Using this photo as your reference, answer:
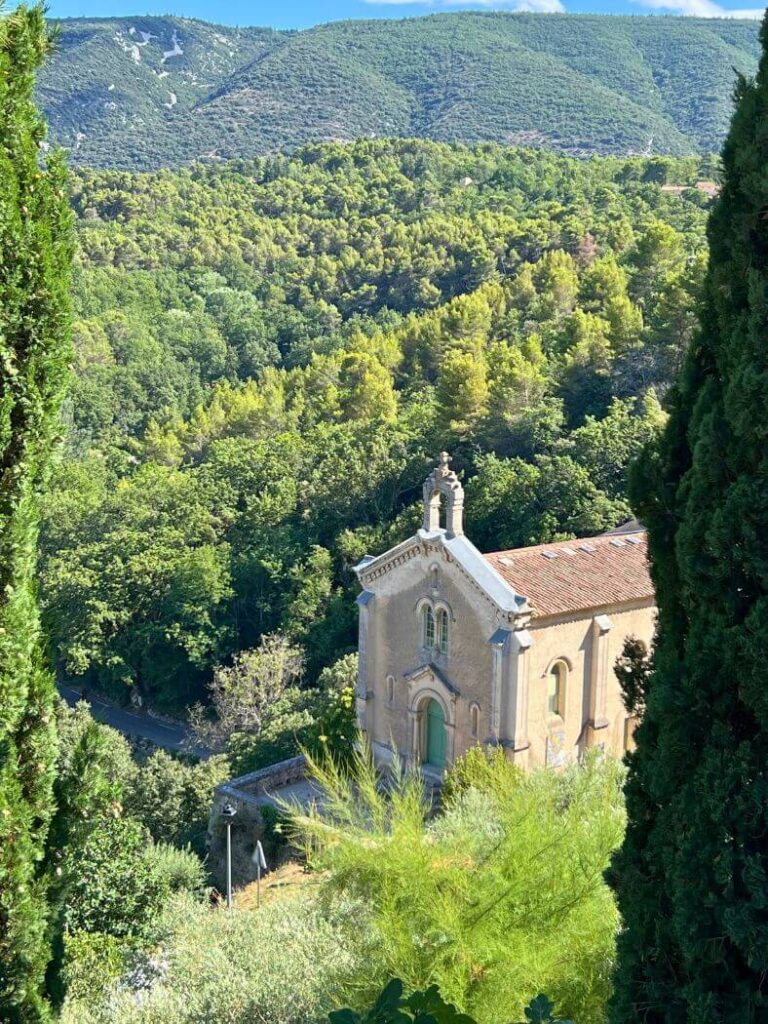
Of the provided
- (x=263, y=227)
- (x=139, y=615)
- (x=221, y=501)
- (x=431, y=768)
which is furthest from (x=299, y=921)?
(x=263, y=227)

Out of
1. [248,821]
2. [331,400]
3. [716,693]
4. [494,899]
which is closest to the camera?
[716,693]

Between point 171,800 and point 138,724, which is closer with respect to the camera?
point 171,800

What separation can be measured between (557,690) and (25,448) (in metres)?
15.3

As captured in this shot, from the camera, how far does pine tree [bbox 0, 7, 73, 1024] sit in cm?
739

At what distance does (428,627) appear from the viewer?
22.2 metres

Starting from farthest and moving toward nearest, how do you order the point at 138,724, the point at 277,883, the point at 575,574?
the point at 138,724 → the point at 575,574 → the point at 277,883

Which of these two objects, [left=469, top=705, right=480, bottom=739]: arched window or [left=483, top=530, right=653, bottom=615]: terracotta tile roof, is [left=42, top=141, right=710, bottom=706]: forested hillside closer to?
[left=483, top=530, right=653, bottom=615]: terracotta tile roof

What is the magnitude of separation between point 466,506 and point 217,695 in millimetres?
9273

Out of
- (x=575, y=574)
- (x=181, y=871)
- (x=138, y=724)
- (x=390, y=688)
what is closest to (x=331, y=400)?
(x=138, y=724)

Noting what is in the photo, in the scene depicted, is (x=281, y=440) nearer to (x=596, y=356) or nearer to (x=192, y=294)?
(x=596, y=356)

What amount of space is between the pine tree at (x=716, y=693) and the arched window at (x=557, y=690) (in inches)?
526

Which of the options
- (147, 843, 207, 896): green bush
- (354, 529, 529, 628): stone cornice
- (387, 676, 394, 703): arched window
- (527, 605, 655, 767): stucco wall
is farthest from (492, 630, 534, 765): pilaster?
(147, 843, 207, 896): green bush

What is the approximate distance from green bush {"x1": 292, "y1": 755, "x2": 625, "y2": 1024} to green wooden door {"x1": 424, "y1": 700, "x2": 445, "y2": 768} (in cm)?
999

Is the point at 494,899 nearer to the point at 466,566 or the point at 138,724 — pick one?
the point at 466,566
